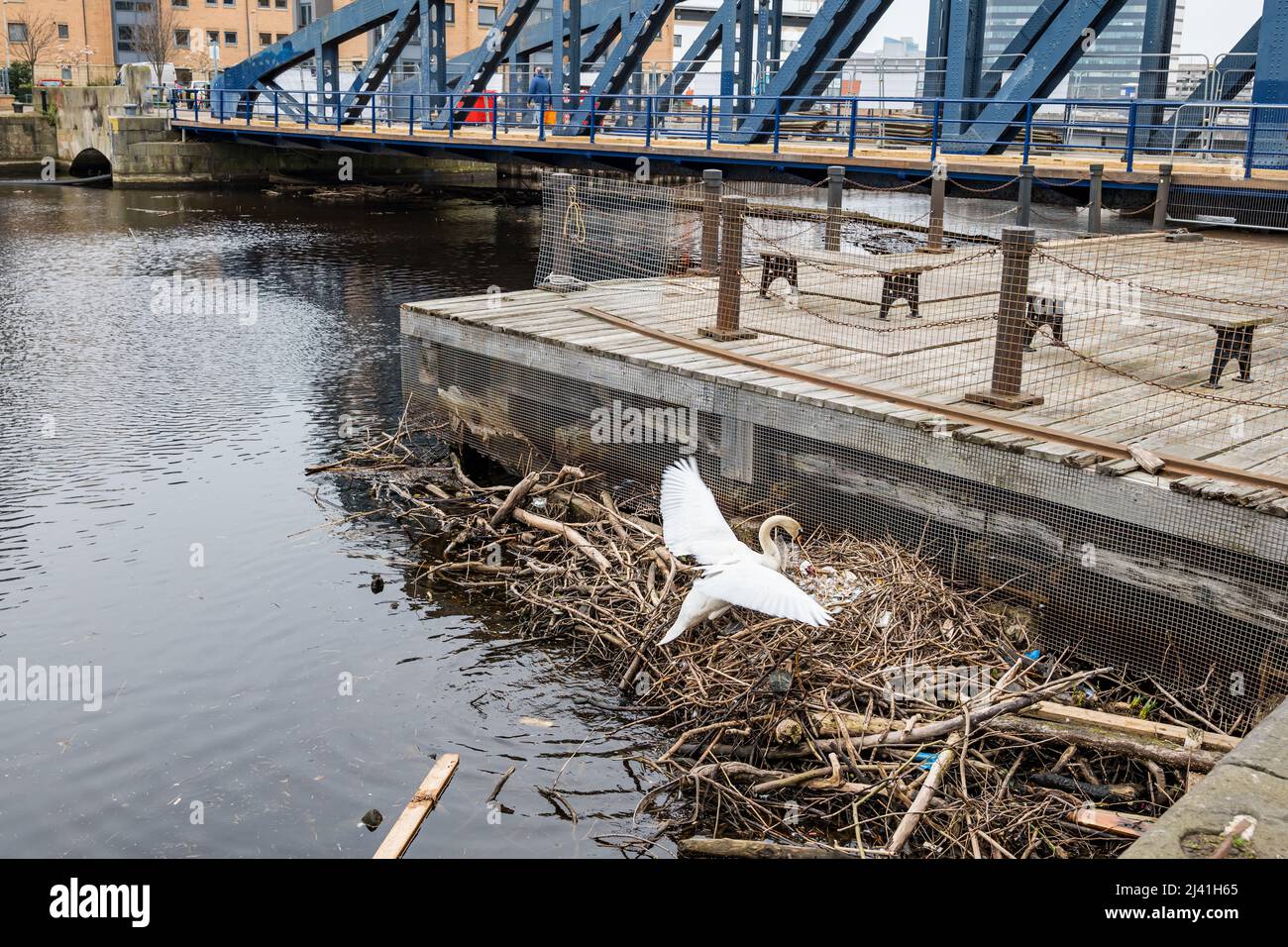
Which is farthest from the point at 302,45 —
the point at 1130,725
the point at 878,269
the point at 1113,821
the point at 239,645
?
the point at 1113,821

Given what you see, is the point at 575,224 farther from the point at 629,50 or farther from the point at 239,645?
the point at 629,50

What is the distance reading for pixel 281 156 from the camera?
1571 inches

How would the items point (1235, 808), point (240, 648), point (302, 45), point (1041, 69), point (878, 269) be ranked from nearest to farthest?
point (1235, 808), point (240, 648), point (878, 269), point (1041, 69), point (302, 45)

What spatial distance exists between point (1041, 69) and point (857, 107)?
3.33 meters

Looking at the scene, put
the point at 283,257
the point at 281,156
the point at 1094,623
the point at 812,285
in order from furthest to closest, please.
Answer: the point at 281,156 < the point at 283,257 < the point at 812,285 < the point at 1094,623

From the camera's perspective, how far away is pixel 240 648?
7625 millimetres

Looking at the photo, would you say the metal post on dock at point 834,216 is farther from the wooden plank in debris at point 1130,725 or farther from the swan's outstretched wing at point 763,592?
the wooden plank in debris at point 1130,725

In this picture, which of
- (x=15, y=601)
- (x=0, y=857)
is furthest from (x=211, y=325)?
(x=0, y=857)

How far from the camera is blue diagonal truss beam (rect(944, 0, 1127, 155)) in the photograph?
20.1 m

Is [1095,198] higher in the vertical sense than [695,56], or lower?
lower
